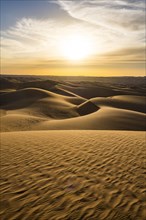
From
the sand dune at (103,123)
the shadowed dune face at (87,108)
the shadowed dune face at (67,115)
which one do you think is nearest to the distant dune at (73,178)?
the sand dune at (103,123)

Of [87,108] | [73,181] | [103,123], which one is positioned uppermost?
[87,108]

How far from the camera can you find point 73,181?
22.2ft

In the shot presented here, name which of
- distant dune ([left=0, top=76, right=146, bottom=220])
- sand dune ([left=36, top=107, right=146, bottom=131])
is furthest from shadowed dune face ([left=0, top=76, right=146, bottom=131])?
distant dune ([left=0, top=76, right=146, bottom=220])

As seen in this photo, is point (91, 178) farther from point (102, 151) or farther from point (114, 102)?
point (114, 102)

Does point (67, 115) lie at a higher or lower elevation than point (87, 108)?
lower

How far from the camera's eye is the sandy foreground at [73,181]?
5.30 meters

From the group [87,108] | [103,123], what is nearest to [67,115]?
[87,108]

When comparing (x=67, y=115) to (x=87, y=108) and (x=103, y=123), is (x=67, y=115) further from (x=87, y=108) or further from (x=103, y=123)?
(x=103, y=123)

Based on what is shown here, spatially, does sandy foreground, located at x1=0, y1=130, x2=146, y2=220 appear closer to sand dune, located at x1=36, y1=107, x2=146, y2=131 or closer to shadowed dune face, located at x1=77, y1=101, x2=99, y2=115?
sand dune, located at x1=36, y1=107, x2=146, y2=131

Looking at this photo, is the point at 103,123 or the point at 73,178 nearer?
the point at 73,178

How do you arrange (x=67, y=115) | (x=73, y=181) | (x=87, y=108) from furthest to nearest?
(x=87, y=108), (x=67, y=115), (x=73, y=181)

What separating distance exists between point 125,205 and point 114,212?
0.42 meters

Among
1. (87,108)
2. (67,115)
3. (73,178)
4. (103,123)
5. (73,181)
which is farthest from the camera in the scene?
(87,108)

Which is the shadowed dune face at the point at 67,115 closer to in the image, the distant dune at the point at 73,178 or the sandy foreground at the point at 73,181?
the distant dune at the point at 73,178
